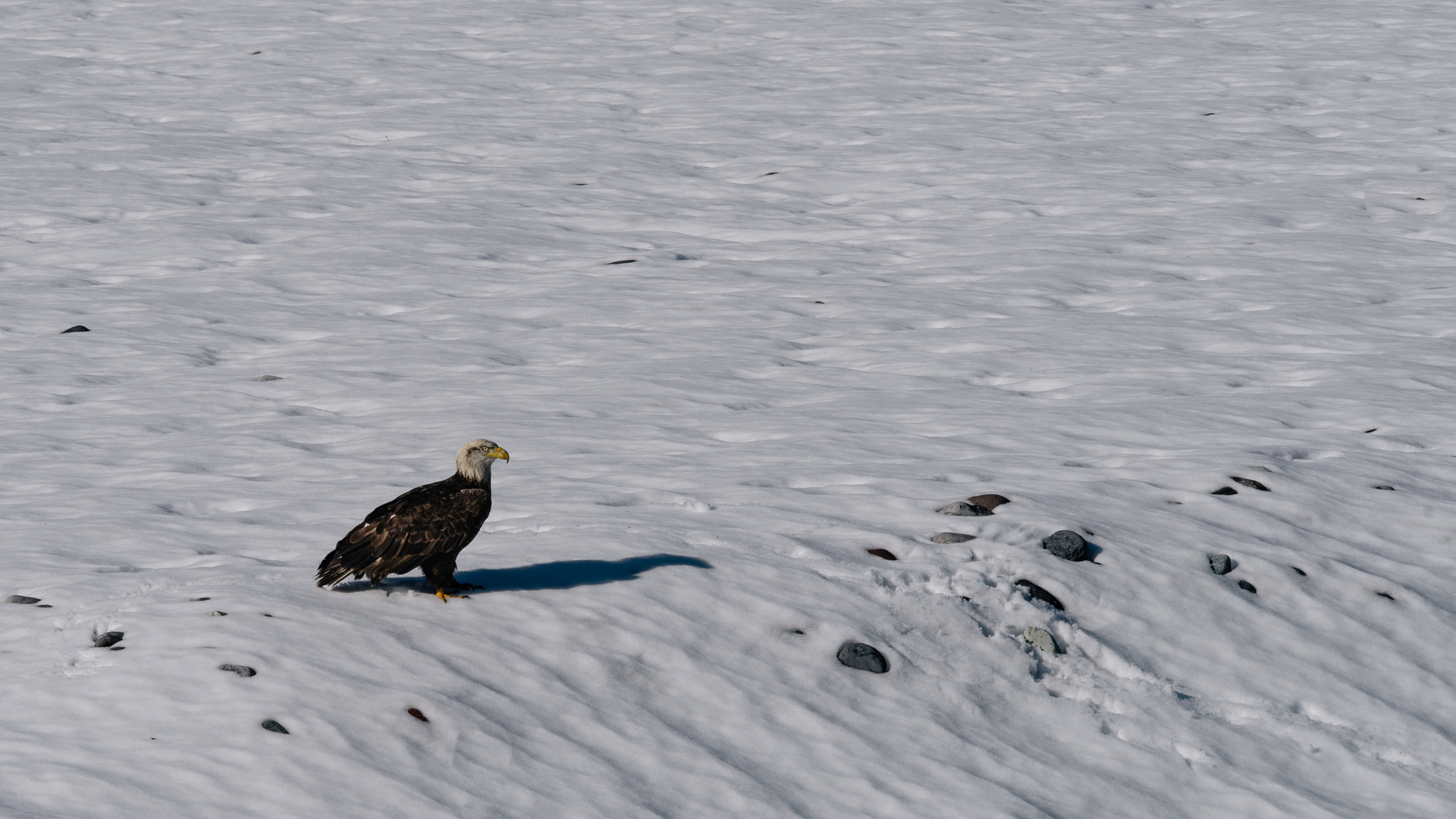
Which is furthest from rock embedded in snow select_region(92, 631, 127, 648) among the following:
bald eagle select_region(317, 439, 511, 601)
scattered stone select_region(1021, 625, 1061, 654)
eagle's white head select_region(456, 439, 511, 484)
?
scattered stone select_region(1021, 625, 1061, 654)

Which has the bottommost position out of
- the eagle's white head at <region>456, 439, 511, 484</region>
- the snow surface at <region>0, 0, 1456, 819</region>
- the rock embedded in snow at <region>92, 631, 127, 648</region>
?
the snow surface at <region>0, 0, 1456, 819</region>

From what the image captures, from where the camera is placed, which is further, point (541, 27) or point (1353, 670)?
point (541, 27)

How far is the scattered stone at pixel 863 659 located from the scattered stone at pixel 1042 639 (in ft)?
2.55

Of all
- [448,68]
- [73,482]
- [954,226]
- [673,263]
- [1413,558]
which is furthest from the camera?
[448,68]

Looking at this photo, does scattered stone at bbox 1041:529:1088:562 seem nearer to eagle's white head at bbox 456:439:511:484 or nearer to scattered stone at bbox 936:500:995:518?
scattered stone at bbox 936:500:995:518

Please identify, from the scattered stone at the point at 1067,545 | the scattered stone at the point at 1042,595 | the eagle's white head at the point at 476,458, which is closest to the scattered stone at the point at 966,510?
the scattered stone at the point at 1067,545

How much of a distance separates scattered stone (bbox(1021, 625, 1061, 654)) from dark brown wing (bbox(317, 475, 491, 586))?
2476 millimetres

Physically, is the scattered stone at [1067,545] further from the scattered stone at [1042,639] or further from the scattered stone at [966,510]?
the scattered stone at [1042,639]

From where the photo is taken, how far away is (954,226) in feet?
53.5

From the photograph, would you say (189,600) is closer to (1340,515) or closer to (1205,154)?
(1340,515)

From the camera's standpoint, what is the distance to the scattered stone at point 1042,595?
21.5ft

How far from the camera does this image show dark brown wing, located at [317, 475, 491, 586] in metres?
5.72

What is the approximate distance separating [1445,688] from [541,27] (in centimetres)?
2303

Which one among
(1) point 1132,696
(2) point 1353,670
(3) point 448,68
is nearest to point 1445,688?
(2) point 1353,670
